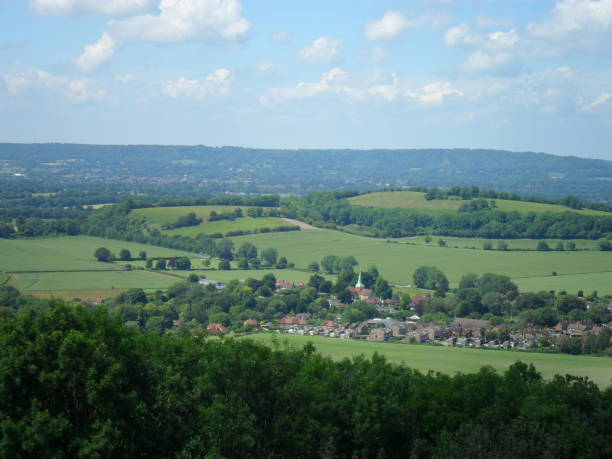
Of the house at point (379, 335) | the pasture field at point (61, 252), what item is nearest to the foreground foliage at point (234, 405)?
the house at point (379, 335)

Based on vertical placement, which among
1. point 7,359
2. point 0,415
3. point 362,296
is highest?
point 7,359

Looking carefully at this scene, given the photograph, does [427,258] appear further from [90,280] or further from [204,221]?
[204,221]

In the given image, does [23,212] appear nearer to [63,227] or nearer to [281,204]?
[63,227]

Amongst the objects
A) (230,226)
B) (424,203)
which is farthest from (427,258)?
(424,203)

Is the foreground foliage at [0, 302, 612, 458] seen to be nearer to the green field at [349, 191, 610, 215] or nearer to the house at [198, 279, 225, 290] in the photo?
the house at [198, 279, 225, 290]

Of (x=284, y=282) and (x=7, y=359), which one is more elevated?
(x=7, y=359)

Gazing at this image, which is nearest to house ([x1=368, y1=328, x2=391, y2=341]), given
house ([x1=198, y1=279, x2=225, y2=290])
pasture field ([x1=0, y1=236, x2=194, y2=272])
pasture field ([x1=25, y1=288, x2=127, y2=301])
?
house ([x1=198, y1=279, x2=225, y2=290])

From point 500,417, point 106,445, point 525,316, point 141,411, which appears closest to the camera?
point 106,445

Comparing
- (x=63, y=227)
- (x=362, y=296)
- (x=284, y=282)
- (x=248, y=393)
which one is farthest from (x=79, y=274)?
(x=248, y=393)
